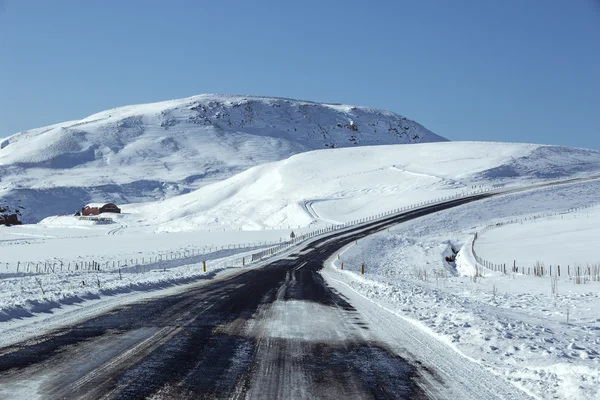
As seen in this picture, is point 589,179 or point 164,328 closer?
point 164,328

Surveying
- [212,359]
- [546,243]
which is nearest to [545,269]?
[546,243]

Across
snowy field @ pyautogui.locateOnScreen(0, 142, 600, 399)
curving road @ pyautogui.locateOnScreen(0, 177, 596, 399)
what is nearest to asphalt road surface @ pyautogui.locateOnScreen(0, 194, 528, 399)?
curving road @ pyautogui.locateOnScreen(0, 177, 596, 399)

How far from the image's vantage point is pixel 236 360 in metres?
8.94

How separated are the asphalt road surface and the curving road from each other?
15 millimetres

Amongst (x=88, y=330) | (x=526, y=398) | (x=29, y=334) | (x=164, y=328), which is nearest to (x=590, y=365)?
(x=526, y=398)

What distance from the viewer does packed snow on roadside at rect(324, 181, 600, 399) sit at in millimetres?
8711

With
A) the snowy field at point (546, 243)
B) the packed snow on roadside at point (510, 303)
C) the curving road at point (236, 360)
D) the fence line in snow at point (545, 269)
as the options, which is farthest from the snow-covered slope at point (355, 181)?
the curving road at point (236, 360)

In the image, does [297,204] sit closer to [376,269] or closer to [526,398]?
[376,269]

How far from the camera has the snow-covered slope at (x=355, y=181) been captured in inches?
3831

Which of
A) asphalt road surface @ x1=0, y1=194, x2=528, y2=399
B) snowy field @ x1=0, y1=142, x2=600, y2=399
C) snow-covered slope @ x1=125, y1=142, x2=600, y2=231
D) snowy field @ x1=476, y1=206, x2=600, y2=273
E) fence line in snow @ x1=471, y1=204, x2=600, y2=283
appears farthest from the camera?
→ snow-covered slope @ x1=125, y1=142, x2=600, y2=231

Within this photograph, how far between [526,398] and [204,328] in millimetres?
6813

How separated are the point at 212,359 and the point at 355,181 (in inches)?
4252

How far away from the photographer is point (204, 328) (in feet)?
39.3

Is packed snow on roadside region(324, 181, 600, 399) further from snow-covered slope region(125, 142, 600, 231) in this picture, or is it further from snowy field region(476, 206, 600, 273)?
snow-covered slope region(125, 142, 600, 231)
